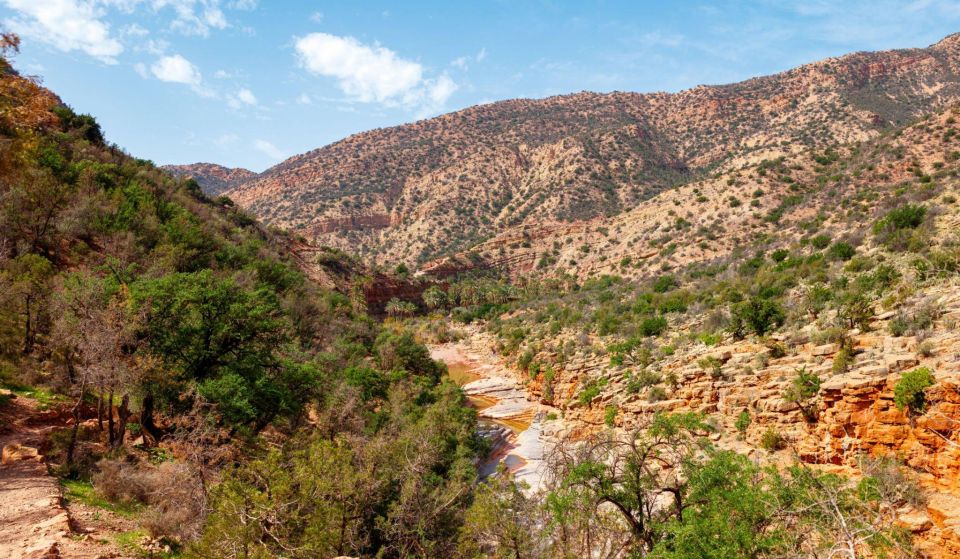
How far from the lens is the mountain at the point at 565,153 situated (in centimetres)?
9181

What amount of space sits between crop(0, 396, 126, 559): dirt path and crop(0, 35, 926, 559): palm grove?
72 cm

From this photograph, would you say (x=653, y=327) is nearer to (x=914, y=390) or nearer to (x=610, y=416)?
(x=610, y=416)

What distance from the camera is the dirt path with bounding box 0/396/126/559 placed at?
8156 millimetres

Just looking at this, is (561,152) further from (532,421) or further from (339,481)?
(339,481)

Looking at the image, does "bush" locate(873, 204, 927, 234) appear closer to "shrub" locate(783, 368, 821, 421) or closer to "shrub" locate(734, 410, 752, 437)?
"shrub" locate(783, 368, 821, 421)

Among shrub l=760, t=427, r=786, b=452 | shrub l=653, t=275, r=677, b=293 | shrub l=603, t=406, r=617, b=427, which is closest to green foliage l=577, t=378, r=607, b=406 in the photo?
shrub l=603, t=406, r=617, b=427

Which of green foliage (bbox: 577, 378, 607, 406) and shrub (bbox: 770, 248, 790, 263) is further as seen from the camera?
shrub (bbox: 770, 248, 790, 263)

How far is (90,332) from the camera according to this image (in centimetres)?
1348

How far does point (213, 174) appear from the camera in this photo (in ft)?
572

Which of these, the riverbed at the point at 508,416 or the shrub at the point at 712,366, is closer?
the shrub at the point at 712,366

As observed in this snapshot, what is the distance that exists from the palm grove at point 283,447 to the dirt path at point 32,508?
28.2 inches

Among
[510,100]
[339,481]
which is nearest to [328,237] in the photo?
[510,100]

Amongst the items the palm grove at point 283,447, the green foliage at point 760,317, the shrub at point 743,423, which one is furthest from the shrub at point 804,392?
the green foliage at point 760,317

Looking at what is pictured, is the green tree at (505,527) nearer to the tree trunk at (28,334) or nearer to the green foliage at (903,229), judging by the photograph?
the tree trunk at (28,334)
